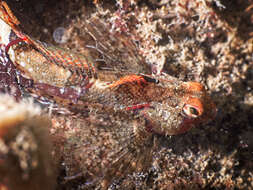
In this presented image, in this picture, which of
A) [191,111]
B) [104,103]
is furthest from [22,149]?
[191,111]

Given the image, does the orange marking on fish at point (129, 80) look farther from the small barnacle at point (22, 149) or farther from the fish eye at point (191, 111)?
the small barnacle at point (22, 149)

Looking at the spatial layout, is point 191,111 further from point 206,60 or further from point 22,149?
point 22,149

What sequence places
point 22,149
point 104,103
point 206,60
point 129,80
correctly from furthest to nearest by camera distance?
point 206,60
point 104,103
point 129,80
point 22,149

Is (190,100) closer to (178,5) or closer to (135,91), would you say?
(135,91)

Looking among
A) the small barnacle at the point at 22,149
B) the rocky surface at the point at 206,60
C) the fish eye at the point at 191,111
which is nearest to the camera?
the small barnacle at the point at 22,149

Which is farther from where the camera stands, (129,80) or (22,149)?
(129,80)

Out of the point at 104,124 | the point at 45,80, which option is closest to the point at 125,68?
the point at 104,124

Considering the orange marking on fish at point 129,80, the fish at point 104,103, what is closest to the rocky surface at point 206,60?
the fish at point 104,103
